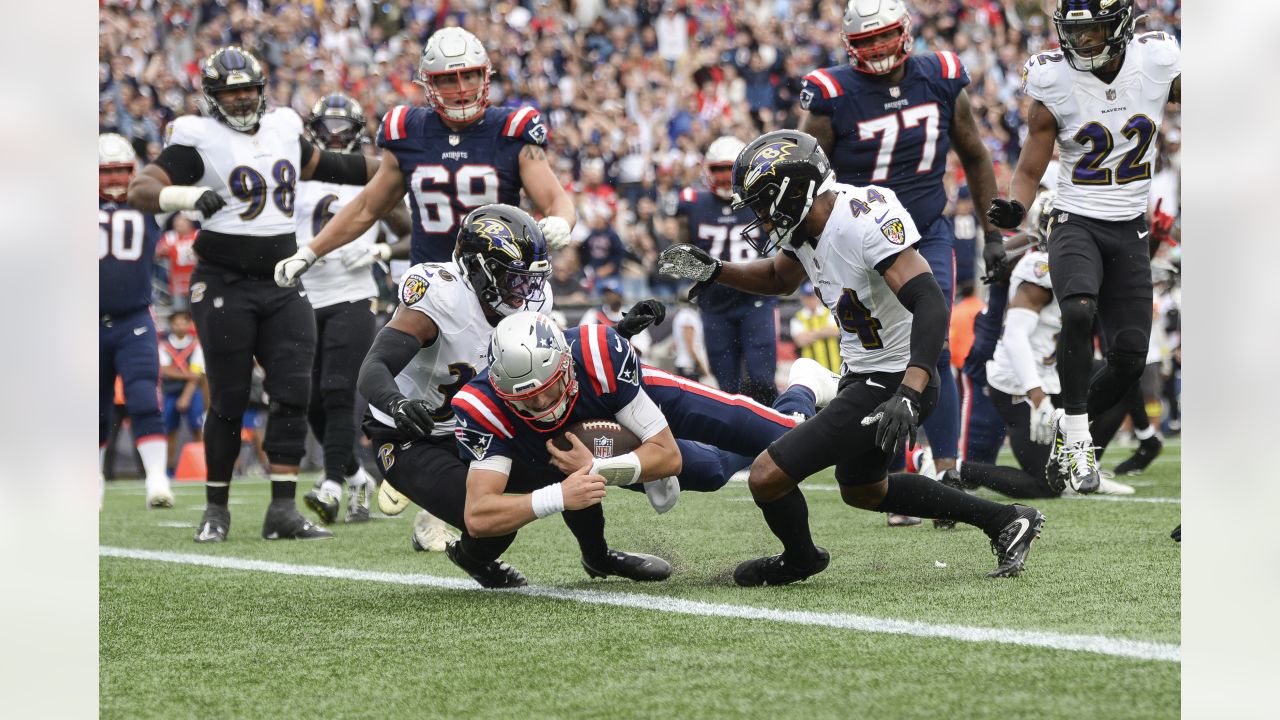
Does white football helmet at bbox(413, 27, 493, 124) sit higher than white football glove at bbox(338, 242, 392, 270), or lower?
higher

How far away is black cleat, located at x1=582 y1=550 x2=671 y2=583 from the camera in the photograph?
4.39m

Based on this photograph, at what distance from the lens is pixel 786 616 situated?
3580mm

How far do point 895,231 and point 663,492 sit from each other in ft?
3.28

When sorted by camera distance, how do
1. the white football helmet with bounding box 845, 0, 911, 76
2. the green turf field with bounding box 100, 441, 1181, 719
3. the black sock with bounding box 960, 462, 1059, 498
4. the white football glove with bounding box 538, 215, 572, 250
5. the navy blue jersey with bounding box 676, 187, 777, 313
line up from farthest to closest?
the navy blue jersey with bounding box 676, 187, 777, 313, the black sock with bounding box 960, 462, 1059, 498, the white football helmet with bounding box 845, 0, 911, 76, the white football glove with bounding box 538, 215, 572, 250, the green turf field with bounding box 100, 441, 1181, 719

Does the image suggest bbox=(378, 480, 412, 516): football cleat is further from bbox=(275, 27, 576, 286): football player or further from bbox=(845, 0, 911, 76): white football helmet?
bbox=(845, 0, 911, 76): white football helmet

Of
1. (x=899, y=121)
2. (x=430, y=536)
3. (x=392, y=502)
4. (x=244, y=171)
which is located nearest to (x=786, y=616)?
(x=430, y=536)

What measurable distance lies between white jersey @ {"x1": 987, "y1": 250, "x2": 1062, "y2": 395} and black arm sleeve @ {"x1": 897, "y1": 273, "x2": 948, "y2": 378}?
3.17 meters

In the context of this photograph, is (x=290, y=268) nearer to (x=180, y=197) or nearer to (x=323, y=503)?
(x=180, y=197)

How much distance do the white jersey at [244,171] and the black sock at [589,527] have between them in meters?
2.56

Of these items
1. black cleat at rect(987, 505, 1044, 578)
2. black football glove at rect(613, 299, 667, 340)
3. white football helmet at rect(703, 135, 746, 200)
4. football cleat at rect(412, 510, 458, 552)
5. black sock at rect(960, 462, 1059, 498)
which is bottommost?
football cleat at rect(412, 510, 458, 552)

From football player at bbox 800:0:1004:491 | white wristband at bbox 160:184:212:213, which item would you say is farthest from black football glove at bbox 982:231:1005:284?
white wristband at bbox 160:184:212:213

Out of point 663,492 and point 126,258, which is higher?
point 126,258

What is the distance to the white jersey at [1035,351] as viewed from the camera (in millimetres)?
6855
